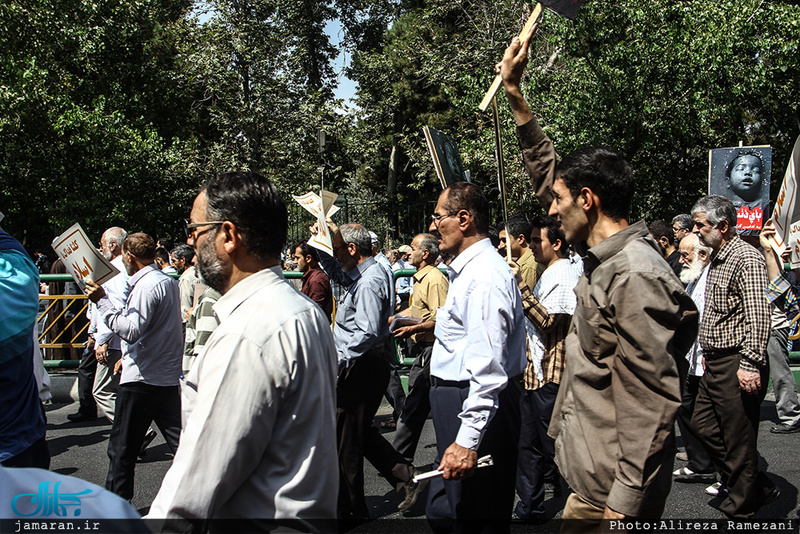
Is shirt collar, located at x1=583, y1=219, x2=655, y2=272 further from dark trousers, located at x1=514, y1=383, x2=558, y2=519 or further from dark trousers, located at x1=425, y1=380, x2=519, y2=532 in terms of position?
dark trousers, located at x1=514, y1=383, x2=558, y2=519

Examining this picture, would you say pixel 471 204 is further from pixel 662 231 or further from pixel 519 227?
pixel 662 231

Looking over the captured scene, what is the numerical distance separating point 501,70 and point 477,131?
54.9 ft

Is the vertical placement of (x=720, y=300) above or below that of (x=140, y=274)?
below

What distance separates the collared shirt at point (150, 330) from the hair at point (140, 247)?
127 mm

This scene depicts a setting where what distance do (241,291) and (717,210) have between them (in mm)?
3622

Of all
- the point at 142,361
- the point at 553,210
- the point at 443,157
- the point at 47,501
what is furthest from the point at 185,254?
the point at 47,501

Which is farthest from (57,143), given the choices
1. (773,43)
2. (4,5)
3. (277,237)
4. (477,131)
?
(277,237)

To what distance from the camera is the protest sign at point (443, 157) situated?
4355mm

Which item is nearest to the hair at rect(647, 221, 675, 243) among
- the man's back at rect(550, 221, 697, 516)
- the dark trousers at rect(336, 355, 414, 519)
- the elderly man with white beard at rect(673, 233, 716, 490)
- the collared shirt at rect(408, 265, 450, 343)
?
the elderly man with white beard at rect(673, 233, 716, 490)

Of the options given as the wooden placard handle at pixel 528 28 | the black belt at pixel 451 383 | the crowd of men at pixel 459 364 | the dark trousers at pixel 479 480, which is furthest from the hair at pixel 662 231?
the black belt at pixel 451 383

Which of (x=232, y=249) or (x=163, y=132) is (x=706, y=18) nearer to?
(x=232, y=249)

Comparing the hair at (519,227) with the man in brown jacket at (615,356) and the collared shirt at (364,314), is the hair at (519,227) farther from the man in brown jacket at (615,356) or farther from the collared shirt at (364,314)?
the man in brown jacket at (615,356)

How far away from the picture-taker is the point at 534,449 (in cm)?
472

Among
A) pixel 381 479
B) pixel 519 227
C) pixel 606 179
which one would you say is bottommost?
pixel 381 479
